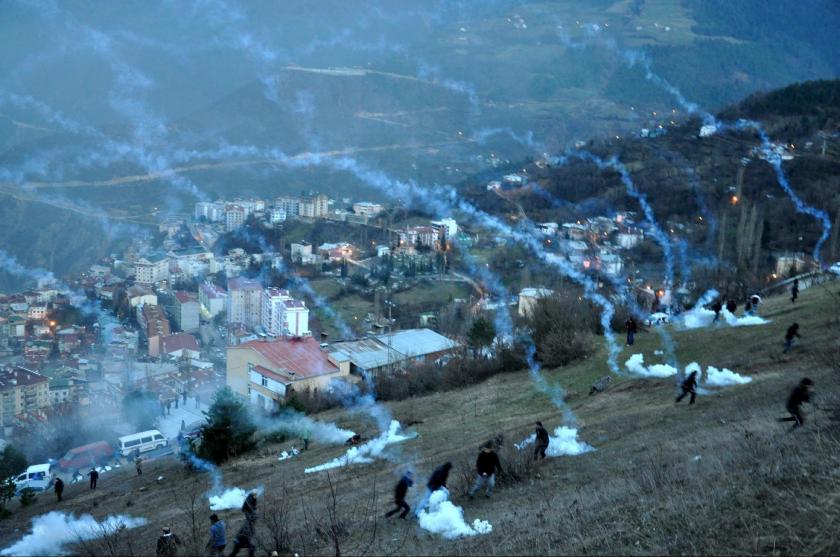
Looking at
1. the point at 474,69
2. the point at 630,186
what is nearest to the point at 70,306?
the point at 630,186

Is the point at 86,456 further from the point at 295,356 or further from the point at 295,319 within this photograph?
the point at 295,319

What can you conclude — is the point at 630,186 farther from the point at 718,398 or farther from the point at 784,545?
the point at 784,545

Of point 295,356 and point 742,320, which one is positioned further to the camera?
point 295,356

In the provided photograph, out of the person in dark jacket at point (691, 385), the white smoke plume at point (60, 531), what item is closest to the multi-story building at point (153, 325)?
the white smoke plume at point (60, 531)

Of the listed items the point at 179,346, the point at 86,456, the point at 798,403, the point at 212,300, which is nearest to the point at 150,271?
the point at 212,300

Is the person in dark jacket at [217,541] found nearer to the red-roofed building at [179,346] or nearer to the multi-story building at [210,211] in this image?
the red-roofed building at [179,346]

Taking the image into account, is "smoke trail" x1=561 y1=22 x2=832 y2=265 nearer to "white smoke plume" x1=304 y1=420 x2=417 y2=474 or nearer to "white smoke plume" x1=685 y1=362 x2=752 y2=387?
"white smoke plume" x1=685 y1=362 x2=752 y2=387

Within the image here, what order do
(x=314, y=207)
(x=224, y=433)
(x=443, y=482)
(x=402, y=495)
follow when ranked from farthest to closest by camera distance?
(x=314, y=207), (x=224, y=433), (x=443, y=482), (x=402, y=495)
